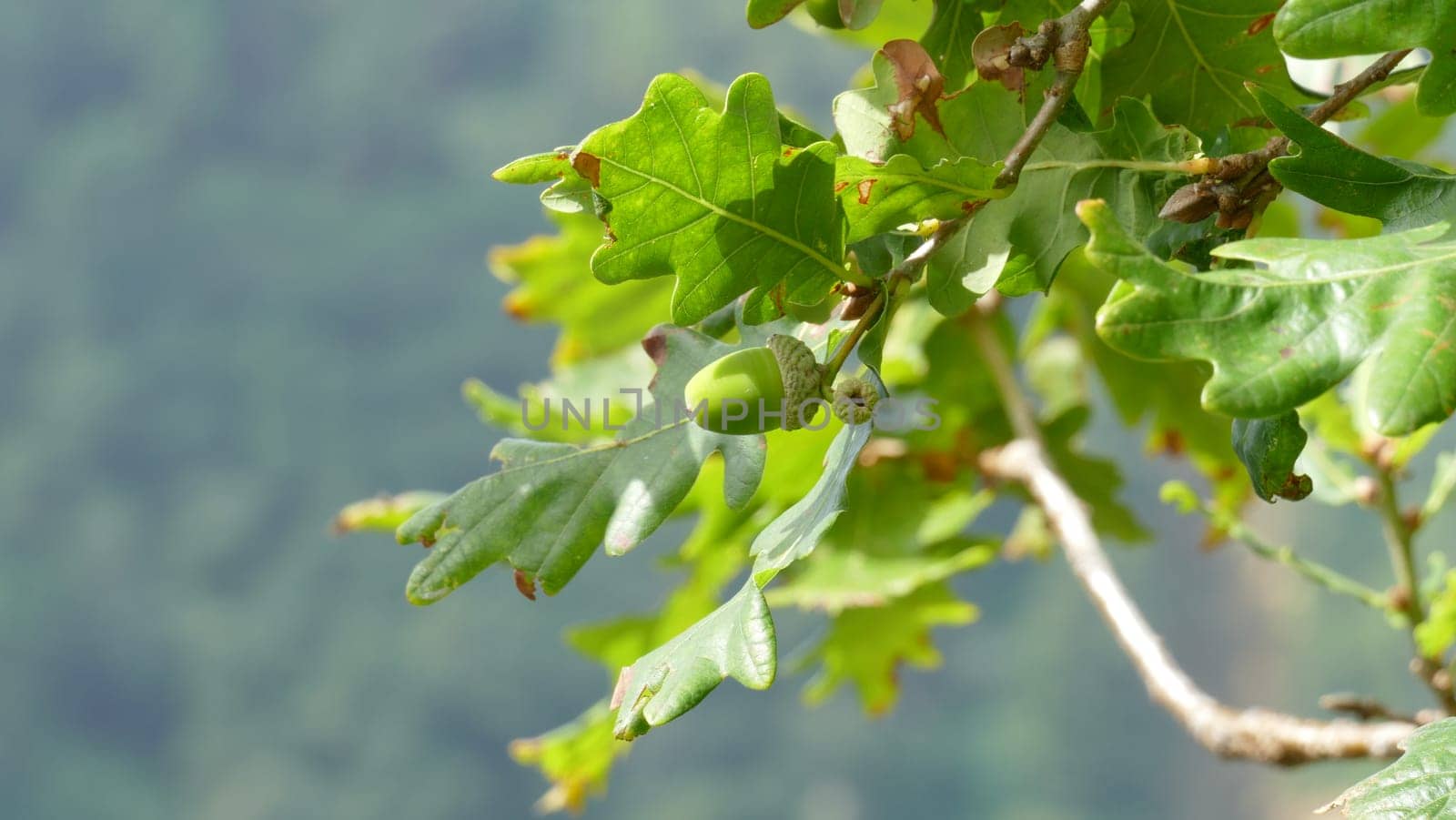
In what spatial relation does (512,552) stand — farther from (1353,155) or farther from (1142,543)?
(1142,543)

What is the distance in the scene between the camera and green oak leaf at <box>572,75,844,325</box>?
536mm

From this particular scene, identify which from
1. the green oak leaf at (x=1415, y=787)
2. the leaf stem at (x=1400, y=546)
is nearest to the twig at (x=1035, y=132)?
the green oak leaf at (x=1415, y=787)

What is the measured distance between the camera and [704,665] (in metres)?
0.50

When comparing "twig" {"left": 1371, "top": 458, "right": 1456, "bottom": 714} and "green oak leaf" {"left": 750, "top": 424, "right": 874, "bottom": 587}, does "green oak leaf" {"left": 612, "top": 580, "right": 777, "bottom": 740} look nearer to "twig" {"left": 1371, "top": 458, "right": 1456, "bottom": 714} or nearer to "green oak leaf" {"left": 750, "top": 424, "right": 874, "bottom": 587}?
"green oak leaf" {"left": 750, "top": 424, "right": 874, "bottom": 587}

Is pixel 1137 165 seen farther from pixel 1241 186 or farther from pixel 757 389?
pixel 757 389

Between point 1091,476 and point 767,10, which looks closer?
point 767,10

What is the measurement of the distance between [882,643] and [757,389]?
92cm

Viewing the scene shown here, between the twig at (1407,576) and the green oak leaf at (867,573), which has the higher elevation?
the green oak leaf at (867,573)

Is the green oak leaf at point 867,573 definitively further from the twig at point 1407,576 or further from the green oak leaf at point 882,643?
the twig at point 1407,576

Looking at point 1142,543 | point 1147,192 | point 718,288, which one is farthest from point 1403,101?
point 718,288

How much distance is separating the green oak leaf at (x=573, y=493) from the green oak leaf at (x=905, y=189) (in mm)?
101

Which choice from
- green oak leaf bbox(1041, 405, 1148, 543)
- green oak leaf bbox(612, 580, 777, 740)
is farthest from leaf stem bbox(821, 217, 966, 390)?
green oak leaf bbox(1041, 405, 1148, 543)

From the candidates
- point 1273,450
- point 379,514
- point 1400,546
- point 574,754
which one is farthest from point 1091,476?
point 1273,450

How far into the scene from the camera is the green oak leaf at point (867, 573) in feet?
3.98
